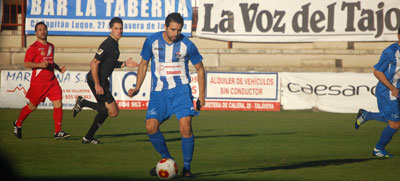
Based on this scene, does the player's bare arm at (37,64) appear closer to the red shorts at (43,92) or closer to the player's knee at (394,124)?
the red shorts at (43,92)

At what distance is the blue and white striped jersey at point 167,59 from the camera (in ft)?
22.6

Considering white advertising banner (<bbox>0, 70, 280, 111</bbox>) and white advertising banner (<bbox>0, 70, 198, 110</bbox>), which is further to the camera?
white advertising banner (<bbox>0, 70, 198, 110</bbox>)

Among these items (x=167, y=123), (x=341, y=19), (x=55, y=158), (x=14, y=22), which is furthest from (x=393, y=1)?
(x=55, y=158)

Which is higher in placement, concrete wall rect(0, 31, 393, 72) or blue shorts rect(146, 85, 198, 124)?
concrete wall rect(0, 31, 393, 72)

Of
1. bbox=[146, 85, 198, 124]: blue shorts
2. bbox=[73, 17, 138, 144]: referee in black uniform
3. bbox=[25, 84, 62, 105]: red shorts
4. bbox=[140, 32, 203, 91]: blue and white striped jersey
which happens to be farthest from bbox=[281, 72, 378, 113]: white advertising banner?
bbox=[146, 85, 198, 124]: blue shorts

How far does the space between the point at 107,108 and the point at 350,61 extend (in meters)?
15.9

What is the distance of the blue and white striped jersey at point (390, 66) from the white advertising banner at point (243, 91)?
36.0ft

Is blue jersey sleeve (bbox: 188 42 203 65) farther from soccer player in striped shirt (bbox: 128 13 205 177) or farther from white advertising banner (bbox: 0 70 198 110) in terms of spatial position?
white advertising banner (bbox: 0 70 198 110)

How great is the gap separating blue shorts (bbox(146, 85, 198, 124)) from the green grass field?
716 millimetres

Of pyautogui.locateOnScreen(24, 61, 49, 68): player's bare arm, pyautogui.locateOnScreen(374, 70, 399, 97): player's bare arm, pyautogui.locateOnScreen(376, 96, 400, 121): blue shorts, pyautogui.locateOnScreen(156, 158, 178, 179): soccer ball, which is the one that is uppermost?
pyautogui.locateOnScreen(24, 61, 49, 68): player's bare arm

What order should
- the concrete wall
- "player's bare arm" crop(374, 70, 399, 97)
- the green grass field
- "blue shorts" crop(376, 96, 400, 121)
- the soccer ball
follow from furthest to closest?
the concrete wall, "blue shorts" crop(376, 96, 400, 121), "player's bare arm" crop(374, 70, 399, 97), the green grass field, the soccer ball

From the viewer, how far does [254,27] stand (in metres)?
23.5

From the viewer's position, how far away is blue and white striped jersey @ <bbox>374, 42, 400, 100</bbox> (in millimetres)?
8742

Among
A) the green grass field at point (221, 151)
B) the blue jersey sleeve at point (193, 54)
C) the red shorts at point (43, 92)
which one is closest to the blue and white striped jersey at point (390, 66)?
the green grass field at point (221, 151)
